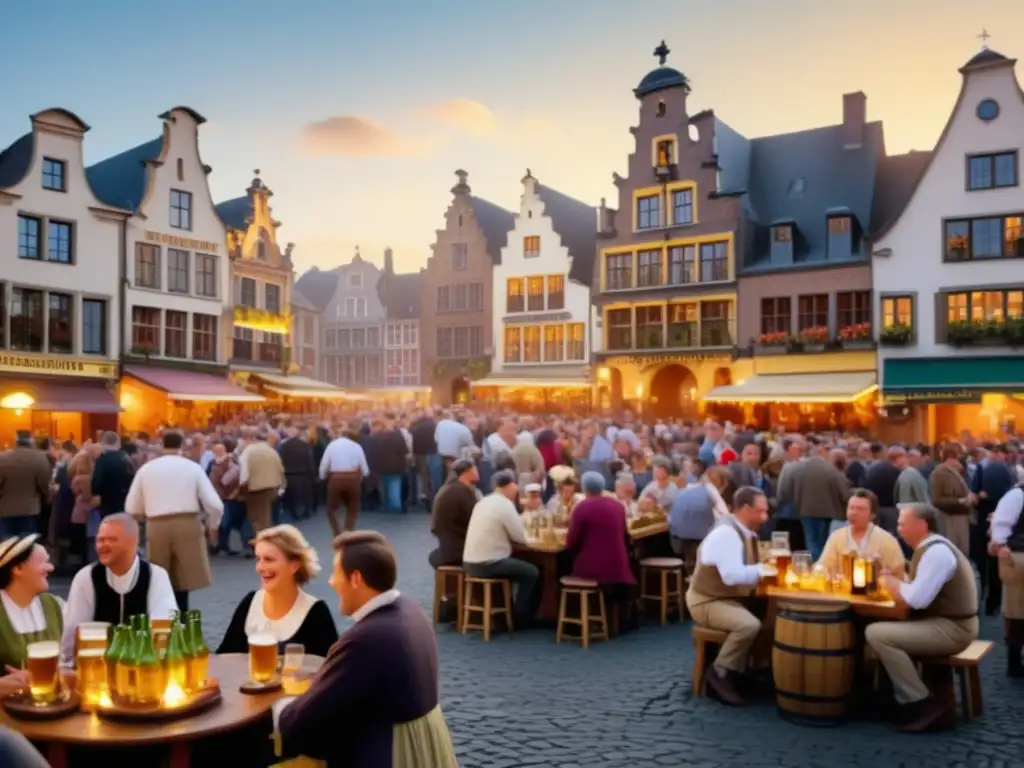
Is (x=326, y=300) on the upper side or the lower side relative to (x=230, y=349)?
upper

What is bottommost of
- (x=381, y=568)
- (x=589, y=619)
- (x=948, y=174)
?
(x=589, y=619)

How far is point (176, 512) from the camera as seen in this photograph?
29.6ft

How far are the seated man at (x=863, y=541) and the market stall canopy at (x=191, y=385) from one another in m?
26.5

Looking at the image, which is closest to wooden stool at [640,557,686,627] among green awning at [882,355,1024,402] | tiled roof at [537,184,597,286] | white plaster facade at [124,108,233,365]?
green awning at [882,355,1024,402]

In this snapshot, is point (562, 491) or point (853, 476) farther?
point (853, 476)

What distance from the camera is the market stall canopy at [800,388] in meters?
29.1

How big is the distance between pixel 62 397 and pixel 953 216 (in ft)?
89.8

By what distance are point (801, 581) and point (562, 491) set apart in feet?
13.2

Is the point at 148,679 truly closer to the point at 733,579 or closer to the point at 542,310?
the point at 733,579

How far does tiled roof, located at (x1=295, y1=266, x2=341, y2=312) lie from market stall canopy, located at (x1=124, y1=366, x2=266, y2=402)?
103 ft

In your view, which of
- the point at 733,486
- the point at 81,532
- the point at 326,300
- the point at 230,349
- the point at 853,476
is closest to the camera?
the point at 733,486

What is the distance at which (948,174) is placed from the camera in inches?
1163

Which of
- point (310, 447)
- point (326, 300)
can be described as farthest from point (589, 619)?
point (326, 300)

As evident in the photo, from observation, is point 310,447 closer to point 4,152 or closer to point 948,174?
point 4,152
